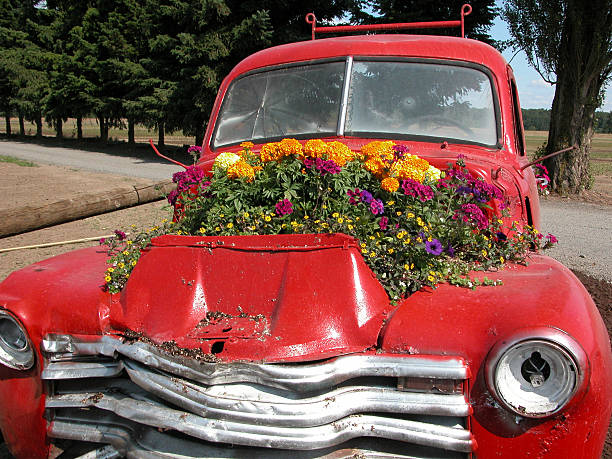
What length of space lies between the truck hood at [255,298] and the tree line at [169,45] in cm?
1677

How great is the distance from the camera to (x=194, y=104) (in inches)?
767

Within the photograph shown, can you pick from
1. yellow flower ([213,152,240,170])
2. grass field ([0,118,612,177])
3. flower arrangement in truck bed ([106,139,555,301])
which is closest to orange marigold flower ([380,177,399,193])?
flower arrangement in truck bed ([106,139,555,301])

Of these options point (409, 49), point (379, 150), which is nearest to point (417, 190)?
point (379, 150)

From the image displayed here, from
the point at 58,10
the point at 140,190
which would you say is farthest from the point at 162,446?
the point at 58,10

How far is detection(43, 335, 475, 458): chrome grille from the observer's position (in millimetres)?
1685

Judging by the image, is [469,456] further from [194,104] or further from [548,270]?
[194,104]

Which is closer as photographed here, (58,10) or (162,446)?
(162,446)

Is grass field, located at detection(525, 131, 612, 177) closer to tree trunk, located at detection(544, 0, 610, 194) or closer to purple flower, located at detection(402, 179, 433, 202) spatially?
tree trunk, located at detection(544, 0, 610, 194)

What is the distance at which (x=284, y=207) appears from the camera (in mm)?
2488

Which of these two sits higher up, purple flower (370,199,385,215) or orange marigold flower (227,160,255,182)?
orange marigold flower (227,160,255,182)

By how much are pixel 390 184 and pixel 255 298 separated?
36.5 inches

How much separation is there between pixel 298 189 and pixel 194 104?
1789cm

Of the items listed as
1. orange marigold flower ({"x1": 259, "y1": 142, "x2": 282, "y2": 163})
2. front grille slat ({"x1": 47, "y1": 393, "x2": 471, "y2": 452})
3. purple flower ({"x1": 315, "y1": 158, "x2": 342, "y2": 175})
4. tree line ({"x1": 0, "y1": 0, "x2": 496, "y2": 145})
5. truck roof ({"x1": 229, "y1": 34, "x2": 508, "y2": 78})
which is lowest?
front grille slat ({"x1": 47, "y1": 393, "x2": 471, "y2": 452})

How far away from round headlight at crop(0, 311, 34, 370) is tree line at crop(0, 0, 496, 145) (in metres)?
16.8
